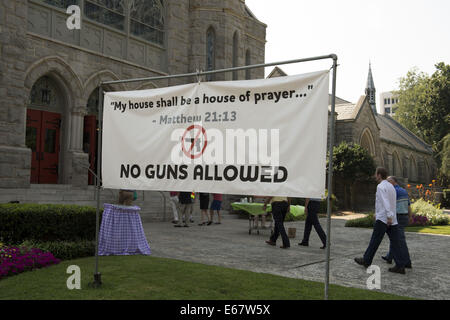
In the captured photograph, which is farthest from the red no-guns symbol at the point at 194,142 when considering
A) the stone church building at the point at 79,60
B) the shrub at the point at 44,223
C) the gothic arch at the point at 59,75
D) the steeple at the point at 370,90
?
the steeple at the point at 370,90

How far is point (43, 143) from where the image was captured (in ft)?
56.1

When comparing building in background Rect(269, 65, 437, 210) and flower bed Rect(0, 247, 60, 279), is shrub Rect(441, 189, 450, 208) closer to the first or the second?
building in background Rect(269, 65, 437, 210)

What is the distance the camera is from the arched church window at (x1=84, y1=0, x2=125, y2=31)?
733 inches

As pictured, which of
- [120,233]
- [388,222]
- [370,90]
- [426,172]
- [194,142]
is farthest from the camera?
[370,90]

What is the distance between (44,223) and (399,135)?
53424 mm

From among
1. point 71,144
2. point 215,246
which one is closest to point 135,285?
point 215,246

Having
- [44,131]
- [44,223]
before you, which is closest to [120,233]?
[44,223]

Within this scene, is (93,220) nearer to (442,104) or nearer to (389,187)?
(389,187)

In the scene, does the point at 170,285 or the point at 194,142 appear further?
the point at 170,285

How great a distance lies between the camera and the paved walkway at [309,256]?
21.5 ft

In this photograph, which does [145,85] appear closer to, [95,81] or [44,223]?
[95,81]

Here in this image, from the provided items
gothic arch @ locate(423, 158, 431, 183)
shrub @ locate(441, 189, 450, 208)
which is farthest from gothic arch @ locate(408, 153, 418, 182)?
shrub @ locate(441, 189, 450, 208)

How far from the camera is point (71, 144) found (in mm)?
17656
